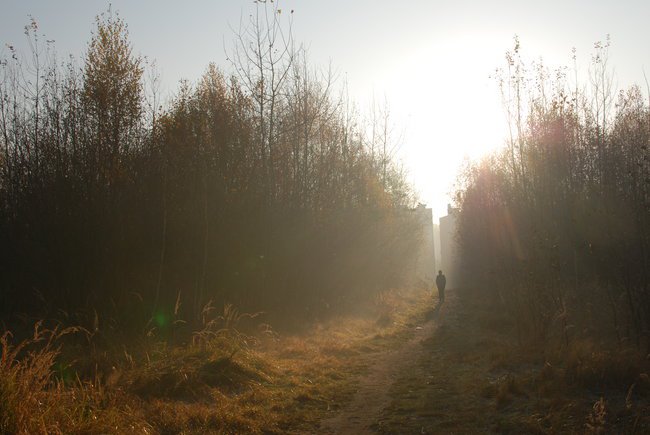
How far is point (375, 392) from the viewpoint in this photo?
33.3 ft

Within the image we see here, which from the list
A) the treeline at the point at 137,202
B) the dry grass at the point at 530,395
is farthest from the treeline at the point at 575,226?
the treeline at the point at 137,202

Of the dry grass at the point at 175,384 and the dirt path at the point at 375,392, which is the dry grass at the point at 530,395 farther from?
the dry grass at the point at 175,384

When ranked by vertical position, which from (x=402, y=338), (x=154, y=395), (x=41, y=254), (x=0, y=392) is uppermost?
(x=41, y=254)

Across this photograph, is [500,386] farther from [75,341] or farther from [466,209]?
[466,209]

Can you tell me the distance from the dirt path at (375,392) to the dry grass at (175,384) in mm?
273

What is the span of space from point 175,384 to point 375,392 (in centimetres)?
365

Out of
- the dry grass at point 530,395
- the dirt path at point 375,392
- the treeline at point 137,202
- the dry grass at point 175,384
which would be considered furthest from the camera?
the treeline at point 137,202

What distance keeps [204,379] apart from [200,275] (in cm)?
716

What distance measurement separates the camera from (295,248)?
864 inches

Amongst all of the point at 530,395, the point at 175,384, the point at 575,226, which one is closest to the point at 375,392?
the point at 530,395

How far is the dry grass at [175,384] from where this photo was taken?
18.9 ft

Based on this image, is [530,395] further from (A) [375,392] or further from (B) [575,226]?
(B) [575,226]

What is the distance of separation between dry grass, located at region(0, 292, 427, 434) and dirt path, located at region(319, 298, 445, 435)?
273 mm

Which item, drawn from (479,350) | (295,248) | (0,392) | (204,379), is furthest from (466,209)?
(0,392)
